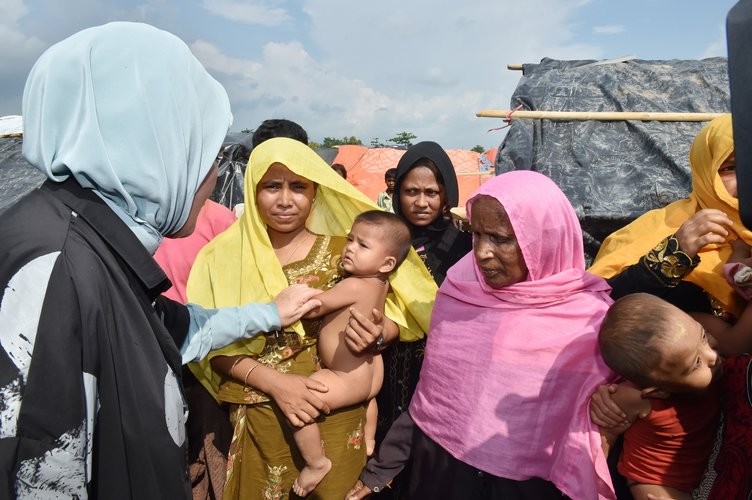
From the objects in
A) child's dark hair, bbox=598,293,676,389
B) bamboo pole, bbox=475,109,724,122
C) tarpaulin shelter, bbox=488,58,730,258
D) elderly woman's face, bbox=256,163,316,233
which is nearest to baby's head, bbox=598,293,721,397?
child's dark hair, bbox=598,293,676,389

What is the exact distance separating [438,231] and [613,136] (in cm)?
137

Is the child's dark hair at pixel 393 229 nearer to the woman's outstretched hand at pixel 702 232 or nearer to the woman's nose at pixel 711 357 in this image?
the woman's outstretched hand at pixel 702 232

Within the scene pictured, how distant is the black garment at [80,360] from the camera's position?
3.23ft

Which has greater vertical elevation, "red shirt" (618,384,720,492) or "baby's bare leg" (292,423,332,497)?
"red shirt" (618,384,720,492)

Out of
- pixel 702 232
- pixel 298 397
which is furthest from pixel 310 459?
pixel 702 232

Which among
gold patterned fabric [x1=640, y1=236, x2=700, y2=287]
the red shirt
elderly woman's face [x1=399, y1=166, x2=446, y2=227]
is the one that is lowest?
the red shirt

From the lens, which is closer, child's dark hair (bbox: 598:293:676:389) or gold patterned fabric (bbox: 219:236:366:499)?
child's dark hair (bbox: 598:293:676:389)

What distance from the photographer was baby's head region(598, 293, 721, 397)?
4.92ft

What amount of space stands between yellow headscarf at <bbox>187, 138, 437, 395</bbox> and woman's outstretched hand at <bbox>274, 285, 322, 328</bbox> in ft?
0.39

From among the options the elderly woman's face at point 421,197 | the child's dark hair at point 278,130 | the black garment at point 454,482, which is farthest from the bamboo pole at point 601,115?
the black garment at point 454,482

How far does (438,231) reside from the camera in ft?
9.81

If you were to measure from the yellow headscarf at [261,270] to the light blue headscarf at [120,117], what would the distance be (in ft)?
3.02

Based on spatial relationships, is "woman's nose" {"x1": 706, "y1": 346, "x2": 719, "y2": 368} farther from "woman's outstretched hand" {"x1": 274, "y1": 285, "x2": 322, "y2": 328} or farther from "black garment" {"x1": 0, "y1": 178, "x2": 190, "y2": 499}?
"black garment" {"x1": 0, "y1": 178, "x2": 190, "y2": 499}

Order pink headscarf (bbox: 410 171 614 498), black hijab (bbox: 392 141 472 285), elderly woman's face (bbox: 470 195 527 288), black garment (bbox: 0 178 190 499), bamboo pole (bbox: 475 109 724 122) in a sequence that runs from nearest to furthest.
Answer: black garment (bbox: 0 178 190 499) → pink headscarf (bbox: 410 171 614 498) → elderly woman's face (bbox: 470 195 527 288) → black hijab (bbox: 392 141 472 285) → bamboo pole (bbox: 475 109 724 122)
